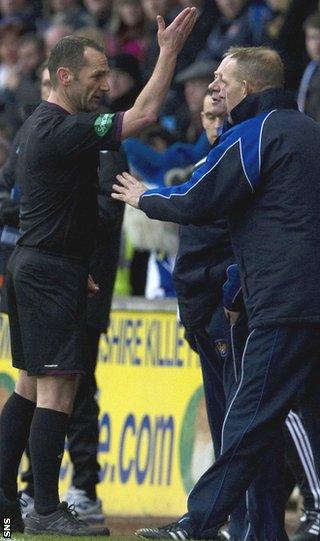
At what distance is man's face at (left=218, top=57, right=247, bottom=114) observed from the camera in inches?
257

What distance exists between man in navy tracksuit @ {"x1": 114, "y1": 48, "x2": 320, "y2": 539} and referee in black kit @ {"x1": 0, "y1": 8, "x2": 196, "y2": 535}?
628 millimetres

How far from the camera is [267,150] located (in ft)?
20.3

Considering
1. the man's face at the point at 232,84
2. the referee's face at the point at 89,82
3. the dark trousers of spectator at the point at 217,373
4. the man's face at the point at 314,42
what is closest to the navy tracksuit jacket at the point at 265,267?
the man's face at the point at 232,84

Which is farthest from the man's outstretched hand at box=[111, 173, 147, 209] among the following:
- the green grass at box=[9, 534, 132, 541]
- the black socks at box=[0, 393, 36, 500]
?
the green grass at box=[9, 534, 132, 541]

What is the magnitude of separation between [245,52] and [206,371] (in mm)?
1635

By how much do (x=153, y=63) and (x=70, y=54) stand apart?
6579 millimetres

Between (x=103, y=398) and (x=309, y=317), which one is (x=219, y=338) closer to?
(x=309, y=317)

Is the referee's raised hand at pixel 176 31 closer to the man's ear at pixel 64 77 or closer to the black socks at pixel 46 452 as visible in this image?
the man's ear at pixel 64 77

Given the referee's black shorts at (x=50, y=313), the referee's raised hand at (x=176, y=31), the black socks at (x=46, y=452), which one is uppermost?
the referee's raised hand at (x=176, y=31)

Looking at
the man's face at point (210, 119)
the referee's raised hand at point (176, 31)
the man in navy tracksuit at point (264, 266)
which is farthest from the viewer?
the man's face at point (210, 119)

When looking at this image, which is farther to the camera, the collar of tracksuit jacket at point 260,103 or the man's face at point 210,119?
the man's face at point 210,119

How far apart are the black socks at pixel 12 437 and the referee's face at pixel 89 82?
1477 millimetres

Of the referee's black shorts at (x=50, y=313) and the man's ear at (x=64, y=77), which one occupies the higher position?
the man's ear at (x=64, y=77)

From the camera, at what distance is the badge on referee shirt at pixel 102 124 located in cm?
654
